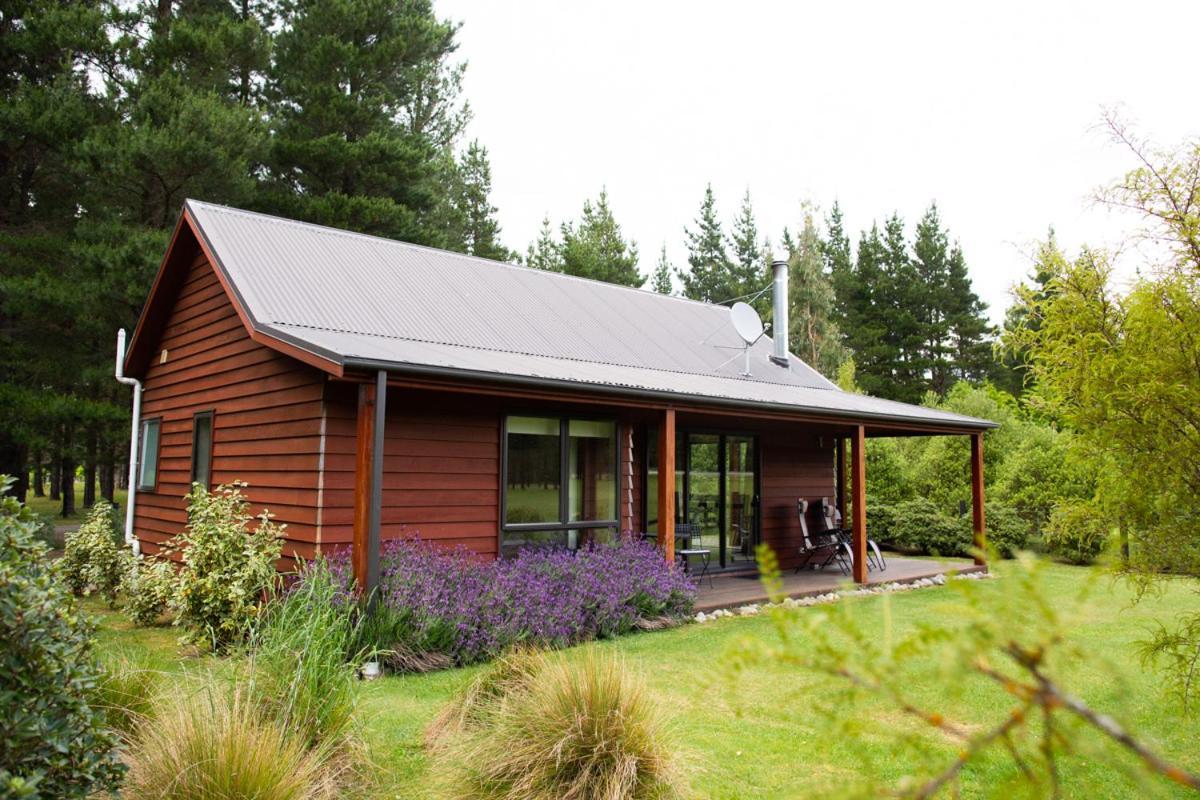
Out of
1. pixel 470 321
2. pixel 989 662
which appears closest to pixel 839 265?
pixel 470 321

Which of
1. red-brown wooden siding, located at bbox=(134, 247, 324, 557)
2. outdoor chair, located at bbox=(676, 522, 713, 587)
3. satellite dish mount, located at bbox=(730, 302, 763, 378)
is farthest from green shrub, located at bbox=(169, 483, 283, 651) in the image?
satellite dish mount, located at bbox=(730, 302, 763, 378)

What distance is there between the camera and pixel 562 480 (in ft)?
27.0

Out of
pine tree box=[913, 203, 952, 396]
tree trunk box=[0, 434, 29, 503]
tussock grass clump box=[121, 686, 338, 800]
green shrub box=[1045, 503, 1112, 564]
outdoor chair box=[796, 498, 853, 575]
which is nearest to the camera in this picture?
tussock grass clump box=[121, 686, 338, 800]

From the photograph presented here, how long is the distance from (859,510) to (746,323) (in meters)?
3.50

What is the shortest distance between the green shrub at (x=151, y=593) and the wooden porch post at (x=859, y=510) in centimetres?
786

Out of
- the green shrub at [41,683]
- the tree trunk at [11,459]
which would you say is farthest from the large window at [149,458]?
the green shrub at [41,683]

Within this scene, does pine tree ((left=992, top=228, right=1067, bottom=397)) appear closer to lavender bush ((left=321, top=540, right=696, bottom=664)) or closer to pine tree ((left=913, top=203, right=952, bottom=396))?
lavender bush ((left=321, top=540, right=696, bottom=664))

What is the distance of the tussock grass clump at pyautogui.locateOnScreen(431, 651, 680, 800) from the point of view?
3209mm

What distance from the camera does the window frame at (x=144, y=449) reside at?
33.5 feet

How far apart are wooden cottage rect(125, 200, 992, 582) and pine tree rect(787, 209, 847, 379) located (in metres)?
16.5

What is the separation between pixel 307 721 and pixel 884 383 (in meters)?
32.2

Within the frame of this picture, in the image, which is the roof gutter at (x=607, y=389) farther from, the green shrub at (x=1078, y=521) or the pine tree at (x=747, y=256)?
the pine tree at (x=747, y=256)

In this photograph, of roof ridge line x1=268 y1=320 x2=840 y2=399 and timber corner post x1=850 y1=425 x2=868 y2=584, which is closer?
roof ridge line x1=268 y1=320 x2=840 y2=399

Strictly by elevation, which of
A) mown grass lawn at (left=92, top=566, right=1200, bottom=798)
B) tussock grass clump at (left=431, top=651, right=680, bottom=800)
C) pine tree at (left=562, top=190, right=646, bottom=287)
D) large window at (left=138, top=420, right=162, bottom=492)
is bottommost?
mown grass lawn at (left=92, top=566, right=1200, bottom=798)
